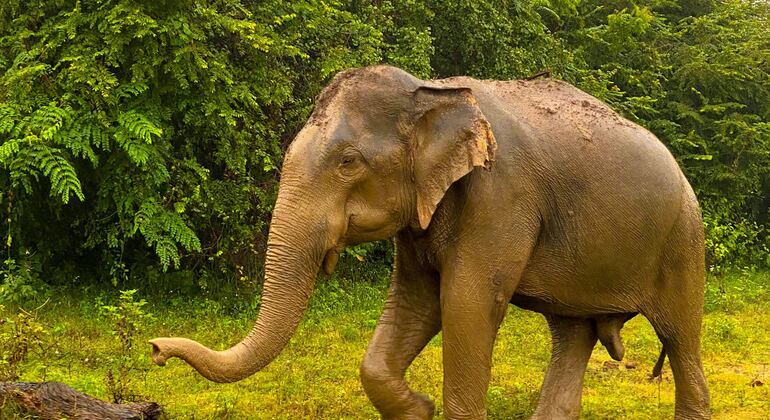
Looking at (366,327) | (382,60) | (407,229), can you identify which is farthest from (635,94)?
(407,229)

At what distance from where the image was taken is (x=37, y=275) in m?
8.61

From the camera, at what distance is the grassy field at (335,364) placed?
19.1 feet

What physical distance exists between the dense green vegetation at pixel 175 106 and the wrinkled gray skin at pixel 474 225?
354 centimetres

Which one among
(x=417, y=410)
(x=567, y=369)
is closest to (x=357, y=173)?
(x=417, y=410)

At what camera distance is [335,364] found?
23.2 ft

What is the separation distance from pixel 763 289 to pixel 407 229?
9449 mm

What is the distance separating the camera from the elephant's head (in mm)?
3650

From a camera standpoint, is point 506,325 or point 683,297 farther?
point 506,325

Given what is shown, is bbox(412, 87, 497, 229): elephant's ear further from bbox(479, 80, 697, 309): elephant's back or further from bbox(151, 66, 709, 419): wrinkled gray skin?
bbox(479, 80, 697, 309): elephant's back

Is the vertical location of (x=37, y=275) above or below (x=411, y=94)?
below

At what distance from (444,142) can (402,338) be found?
1.24 metres

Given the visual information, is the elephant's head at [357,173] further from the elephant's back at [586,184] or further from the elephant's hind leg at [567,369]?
the elephant's hind leg at [567,369]

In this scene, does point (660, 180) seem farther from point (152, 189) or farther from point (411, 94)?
point (152, 189)

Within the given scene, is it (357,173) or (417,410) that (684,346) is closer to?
(417,410)
